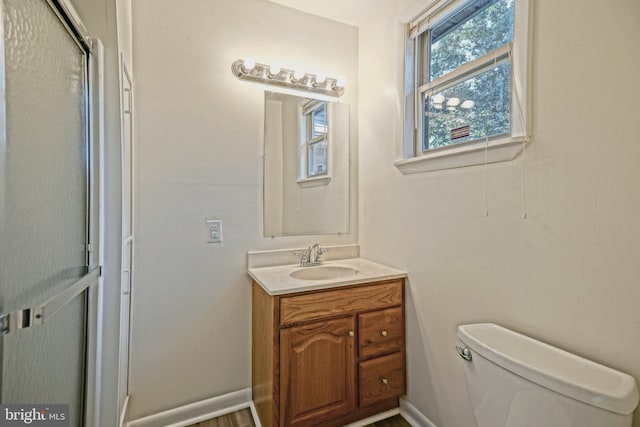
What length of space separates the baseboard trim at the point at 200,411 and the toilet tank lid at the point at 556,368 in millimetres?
1311

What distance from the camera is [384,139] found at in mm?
1851

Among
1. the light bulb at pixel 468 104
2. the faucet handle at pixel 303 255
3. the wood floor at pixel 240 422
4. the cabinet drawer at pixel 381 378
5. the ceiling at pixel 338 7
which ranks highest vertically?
the ceiling at pixel 338 7

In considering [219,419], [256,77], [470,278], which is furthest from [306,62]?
[219,419]

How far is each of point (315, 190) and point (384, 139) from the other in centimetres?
56

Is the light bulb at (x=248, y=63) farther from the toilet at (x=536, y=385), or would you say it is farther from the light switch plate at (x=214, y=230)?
the toilet at (x=536, y=385)

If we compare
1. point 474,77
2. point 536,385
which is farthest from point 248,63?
point 536,385

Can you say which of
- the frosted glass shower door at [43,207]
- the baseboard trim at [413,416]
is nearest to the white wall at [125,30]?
the frosted glass shower door at [43,207]

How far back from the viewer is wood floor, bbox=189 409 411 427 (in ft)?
5.35

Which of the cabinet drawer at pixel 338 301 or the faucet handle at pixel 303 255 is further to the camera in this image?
the faucet handle at pixel 303 255

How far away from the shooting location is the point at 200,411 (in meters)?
1.67

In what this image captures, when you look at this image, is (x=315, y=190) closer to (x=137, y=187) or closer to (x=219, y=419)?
(x=137, y=187)

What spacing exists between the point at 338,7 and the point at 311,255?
1.62 m

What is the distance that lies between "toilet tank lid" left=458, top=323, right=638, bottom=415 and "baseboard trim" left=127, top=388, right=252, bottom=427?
1.31 metres

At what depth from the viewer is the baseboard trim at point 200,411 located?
1.57 metres
